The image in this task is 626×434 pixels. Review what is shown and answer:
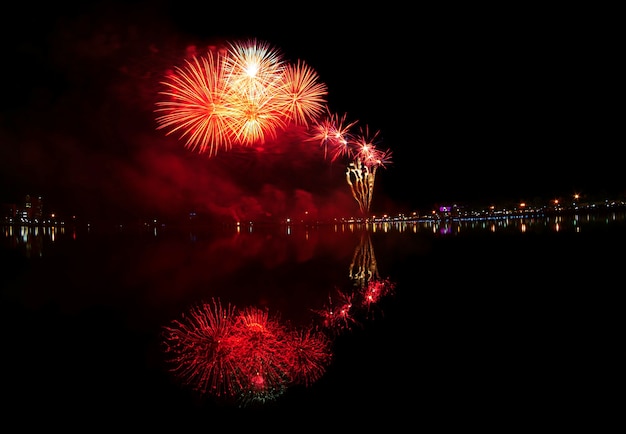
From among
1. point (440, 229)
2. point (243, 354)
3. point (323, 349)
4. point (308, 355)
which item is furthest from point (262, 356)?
point (440, 229)

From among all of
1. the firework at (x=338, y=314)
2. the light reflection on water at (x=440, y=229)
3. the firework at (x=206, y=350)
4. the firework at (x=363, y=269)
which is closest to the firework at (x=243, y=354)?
the firework at (x=206, y=350)

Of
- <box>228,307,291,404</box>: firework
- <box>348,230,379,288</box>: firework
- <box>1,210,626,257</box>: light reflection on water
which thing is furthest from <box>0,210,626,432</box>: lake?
<box>1,210,626,257</box>: light reflection on water

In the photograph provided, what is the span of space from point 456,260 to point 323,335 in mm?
6522

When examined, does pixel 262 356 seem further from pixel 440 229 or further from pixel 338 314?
pixel 440 229

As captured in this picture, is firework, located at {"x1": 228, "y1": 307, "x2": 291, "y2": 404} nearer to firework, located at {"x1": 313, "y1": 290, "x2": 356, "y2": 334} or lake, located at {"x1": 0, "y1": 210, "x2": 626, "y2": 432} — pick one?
lake, located at {"x1": 0, "y1": 210, "x2": 626, "y2": 432}

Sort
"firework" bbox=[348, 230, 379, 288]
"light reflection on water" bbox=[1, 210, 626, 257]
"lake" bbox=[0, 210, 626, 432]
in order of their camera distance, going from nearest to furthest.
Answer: "lake" bbox=[0, 210, 626, 432], "firework" bbox=[348, 230, 379, 288], "light reflection on water" bbox=[1, 210, 626, 257]

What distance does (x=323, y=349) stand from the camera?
4340 mm

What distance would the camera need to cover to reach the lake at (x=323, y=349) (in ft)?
10.2

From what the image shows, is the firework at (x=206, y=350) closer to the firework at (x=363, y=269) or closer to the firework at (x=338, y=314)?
the firework at (x=338, y=314)

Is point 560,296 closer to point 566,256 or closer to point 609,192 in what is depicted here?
point 566,256

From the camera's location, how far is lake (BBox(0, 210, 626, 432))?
122 inches

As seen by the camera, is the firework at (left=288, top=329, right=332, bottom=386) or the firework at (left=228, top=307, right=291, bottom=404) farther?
the firework at (left=288, top=329, right=332, bottom=386)

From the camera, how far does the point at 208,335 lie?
16.1 feet

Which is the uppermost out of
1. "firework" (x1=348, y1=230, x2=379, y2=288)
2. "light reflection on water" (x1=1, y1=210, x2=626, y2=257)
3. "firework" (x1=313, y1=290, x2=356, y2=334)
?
"light reflection on water" (x1=1, y1=210, x2=626, y2=257)
